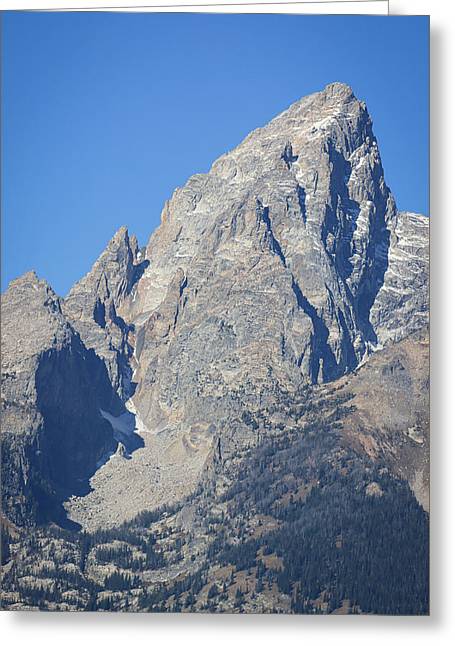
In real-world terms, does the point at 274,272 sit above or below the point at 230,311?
above

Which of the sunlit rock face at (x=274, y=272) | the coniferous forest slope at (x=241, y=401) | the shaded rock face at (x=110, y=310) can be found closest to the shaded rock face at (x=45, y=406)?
the coniferous forest slope at (x=241, y=401)

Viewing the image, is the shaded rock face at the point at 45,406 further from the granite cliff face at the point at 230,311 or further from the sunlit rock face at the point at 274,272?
the sunlit rock face at the point at 274,272

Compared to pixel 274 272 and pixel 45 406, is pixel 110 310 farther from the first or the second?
pixel 45 406

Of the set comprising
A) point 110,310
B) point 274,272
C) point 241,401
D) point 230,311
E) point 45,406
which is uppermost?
point 110,310

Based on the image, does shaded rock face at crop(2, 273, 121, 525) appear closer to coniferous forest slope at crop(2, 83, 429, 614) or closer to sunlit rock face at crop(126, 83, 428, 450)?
coniferous forest slope at crop(2, 83, 429, 614)

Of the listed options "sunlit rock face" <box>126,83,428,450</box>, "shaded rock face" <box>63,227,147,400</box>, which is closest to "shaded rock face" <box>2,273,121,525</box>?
"shaded rock face" <box>63,227,147,400</box>

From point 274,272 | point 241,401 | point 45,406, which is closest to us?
point 45,406

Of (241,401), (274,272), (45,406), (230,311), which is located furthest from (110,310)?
(241,401)

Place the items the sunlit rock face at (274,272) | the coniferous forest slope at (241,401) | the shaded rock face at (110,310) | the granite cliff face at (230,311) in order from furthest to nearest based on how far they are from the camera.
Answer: the shaded rock face at (110,310), the sunlit rock face at (274,272), the granite cliff face at (230,311), the coniferous forest slope at (241,401)
